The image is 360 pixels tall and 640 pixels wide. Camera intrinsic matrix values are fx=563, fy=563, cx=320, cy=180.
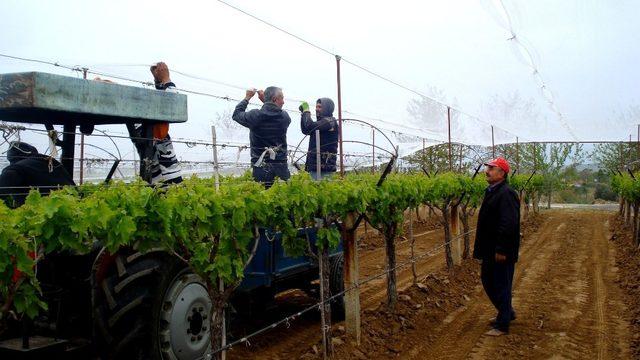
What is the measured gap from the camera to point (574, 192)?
40.1m

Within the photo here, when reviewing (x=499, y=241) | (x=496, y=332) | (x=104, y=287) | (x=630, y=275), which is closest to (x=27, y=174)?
(x=104, y=287)

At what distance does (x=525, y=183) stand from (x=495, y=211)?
48.9 ft

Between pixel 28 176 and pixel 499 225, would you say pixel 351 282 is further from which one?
pixel 28 176

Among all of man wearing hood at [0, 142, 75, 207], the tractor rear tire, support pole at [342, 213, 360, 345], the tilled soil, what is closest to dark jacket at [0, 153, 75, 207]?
man wearing hood at [0, 142, 75, 207]

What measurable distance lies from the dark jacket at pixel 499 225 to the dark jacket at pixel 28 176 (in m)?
4.41

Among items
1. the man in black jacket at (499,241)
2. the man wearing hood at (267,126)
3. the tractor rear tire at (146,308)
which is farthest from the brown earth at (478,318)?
the man wearing hood at (267,126)

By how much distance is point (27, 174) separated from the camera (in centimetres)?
387

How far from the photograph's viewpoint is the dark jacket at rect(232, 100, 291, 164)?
5887mm

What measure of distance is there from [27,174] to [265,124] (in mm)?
2575

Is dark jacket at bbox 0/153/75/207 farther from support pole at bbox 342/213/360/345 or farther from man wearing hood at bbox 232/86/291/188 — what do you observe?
support pole at bbox 342/213/360/345

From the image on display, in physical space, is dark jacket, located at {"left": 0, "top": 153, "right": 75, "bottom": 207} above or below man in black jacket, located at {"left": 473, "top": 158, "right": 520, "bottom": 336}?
above

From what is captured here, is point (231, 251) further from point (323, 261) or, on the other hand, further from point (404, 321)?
point (404, 321)

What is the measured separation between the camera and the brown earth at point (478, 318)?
5617 mm

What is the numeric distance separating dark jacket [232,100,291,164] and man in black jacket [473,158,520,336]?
2344 millimetres
